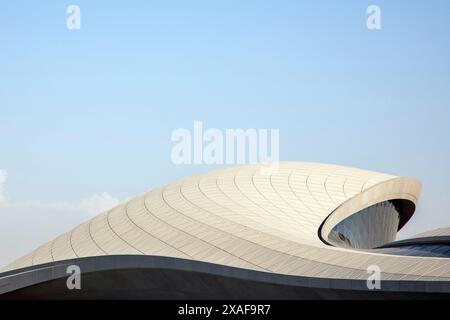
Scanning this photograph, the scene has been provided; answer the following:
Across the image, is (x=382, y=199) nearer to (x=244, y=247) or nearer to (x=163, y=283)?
(x=244, y=247)

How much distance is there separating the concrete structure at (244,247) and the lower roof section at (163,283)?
51 millimetres

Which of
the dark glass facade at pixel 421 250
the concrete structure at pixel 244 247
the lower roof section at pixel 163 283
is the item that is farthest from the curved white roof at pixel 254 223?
the dark glass facade at pixel 421 250

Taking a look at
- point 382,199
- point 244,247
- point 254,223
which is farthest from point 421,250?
point 382,199

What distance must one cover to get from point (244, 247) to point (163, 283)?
14.1 feet

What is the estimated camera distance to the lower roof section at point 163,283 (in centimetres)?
3117

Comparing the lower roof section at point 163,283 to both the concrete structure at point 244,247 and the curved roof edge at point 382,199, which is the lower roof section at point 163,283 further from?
the curved roof edge at point 382,199

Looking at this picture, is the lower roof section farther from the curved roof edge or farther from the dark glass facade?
the curved roof edge

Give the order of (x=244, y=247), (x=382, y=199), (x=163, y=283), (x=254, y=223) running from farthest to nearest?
1. (x=382, y=199)
2. (x=254, y=223)
3. (x=163, y=283)
4. (x=244, y=247)

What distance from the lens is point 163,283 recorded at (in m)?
36.6

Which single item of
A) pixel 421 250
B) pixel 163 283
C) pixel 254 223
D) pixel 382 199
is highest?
pixel 382 199

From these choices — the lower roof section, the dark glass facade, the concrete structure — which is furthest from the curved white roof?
the dark glass facade

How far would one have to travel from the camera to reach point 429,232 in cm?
3722

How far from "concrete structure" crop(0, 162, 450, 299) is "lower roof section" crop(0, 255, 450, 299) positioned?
51 mm
